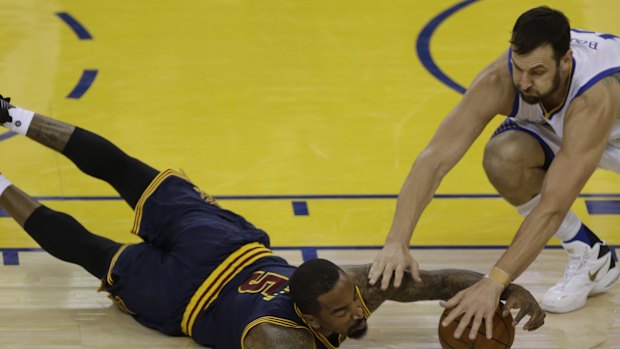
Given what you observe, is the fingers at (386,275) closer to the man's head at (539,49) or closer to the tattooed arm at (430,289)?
the tattooed arm at (430,289)

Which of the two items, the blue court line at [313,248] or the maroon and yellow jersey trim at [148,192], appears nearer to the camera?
the maroon and yellow jersey trim at [148,192]

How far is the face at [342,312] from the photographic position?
14.6 feet

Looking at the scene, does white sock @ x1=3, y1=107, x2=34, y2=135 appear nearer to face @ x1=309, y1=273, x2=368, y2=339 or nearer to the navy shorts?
the navy shorts

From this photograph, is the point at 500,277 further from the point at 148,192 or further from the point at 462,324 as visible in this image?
the point at 148,192

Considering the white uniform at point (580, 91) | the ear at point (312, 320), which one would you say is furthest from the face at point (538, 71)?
the ear at point (312, 320)

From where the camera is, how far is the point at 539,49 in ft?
15.4

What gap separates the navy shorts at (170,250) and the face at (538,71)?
53.6 inches

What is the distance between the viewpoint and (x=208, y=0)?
8.41 meters

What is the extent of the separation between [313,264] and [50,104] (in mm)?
3125

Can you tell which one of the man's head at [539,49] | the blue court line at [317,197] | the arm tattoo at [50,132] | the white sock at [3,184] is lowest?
the blue court line at [317,197]

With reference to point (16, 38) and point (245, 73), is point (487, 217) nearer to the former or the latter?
point (245, 73)

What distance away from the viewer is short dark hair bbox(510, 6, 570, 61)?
4.67 metres

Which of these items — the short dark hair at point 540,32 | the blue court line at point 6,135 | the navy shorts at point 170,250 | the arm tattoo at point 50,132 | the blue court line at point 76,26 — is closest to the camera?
the short dark hair at point 540,32

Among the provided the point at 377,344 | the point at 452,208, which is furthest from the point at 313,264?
the point at 452,208
